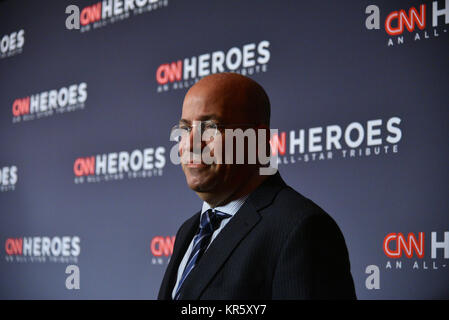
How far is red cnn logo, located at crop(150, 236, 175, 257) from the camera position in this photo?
10.8ft

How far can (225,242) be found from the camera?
1.33 metres

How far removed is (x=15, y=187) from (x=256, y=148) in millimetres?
3421

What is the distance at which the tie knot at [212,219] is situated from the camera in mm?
1435

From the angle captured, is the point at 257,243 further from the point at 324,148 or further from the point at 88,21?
the point at 88,21

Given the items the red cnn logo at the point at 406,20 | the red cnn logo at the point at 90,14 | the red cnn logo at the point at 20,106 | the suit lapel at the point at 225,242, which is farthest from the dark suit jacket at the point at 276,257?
the red cnn logo at the point at 20,106

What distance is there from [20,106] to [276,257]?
3735mm

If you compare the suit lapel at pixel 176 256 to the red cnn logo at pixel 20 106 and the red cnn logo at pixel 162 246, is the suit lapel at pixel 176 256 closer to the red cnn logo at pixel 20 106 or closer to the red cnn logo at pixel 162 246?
the red cnn logo at pixel 162 246

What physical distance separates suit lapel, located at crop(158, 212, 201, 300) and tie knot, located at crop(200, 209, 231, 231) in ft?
0.39

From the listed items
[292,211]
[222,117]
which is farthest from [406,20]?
[292,211]

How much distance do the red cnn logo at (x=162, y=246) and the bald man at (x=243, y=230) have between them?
174cm

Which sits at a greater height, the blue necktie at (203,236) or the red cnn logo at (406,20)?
the red cnn logo at (406,20)

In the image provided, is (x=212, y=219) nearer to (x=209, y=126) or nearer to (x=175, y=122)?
(x=209, y=126)

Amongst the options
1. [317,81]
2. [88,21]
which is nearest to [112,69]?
[88,21]

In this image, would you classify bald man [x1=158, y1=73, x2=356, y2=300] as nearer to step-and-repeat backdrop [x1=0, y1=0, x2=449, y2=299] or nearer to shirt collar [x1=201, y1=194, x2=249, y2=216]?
shirt collar [x1=201, y1=194, x2=249, y2=216]
